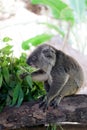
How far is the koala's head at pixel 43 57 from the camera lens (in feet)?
9.90

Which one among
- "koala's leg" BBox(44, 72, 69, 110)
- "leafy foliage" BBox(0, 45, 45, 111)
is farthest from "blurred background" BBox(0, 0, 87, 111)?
"koala's leg" BBox(44, 72, 69, 110)

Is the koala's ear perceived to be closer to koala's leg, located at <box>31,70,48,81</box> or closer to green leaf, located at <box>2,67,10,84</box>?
koala's leg, located at <box>31,70,48,81</box>

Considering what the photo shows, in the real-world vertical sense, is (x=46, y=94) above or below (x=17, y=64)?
below

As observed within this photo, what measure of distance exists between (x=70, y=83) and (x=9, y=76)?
1.99 feet

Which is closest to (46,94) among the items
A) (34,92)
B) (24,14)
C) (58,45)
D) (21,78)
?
(34,92)

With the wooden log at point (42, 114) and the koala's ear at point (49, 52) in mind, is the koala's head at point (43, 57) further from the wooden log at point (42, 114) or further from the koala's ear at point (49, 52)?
the wooden log at point (42, 114)

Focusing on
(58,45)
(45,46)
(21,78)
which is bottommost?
(58,45)

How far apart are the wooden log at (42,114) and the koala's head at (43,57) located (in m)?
0.41

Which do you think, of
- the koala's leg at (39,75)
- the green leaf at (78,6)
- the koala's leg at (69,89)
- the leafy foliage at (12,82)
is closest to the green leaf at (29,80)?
the leafy foliage at (12,82)

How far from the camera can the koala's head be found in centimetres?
302

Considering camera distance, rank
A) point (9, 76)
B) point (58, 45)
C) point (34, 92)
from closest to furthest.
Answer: point (9, 76) → point (34, 92) → point (58, 45)

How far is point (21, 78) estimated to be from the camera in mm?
2877

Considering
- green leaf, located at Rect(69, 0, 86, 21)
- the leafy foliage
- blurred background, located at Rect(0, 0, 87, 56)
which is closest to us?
the leafy foliage

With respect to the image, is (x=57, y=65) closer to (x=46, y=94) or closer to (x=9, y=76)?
(x=46, y=94)
